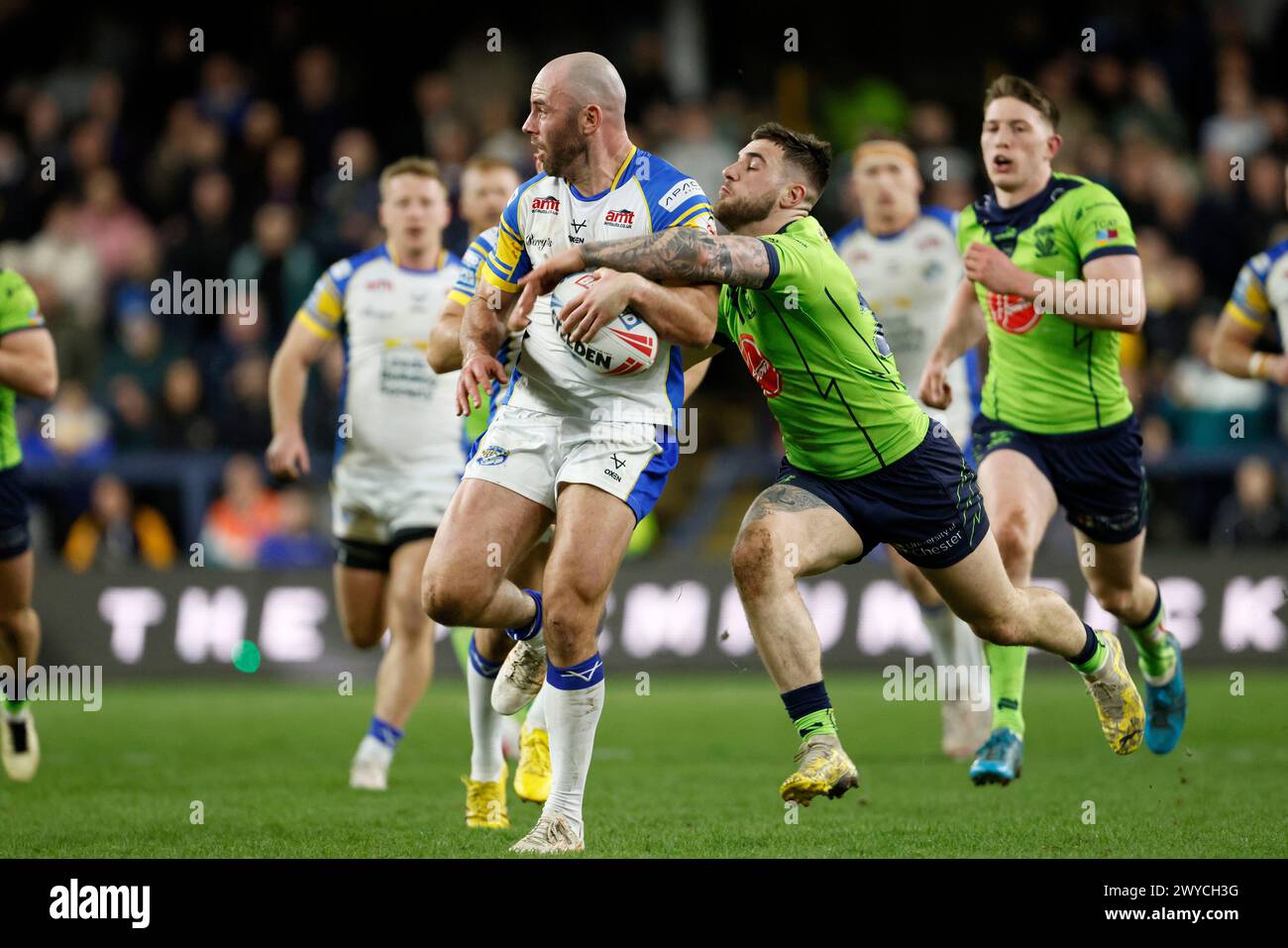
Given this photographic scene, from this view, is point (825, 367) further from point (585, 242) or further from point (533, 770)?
point (533, 770)

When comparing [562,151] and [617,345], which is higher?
[562,151]

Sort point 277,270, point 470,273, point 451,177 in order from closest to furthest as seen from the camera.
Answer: point 470,273 → point 277,270 → point 451,177

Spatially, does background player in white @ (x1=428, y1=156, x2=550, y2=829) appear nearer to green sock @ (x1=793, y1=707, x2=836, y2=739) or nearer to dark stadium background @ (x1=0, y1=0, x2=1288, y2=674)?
green sock @ (x1=793, y1=707, x2=836, y2=739)

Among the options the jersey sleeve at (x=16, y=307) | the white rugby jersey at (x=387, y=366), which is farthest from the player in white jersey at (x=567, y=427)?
the jersey sleeve at (x=16, y=307)

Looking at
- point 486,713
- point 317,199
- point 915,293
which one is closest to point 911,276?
point 915,293

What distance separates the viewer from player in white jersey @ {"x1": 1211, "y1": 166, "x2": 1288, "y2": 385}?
10375mm

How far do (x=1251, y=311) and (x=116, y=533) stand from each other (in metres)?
10.5

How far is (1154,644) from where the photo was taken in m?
9.22

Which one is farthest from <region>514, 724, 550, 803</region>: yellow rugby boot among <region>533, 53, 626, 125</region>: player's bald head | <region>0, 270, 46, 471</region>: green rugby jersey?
<region>0, 270, 46, 471</region>: green rugby jersey

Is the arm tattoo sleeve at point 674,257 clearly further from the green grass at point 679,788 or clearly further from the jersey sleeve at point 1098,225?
the jersey sleeve at point 1098,225

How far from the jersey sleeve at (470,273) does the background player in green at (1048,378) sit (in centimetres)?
245

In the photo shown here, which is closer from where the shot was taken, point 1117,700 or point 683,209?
point 683,209

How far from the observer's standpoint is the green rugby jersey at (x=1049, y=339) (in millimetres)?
8578
